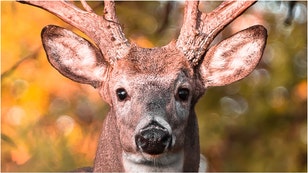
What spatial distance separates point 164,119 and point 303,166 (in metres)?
6.64

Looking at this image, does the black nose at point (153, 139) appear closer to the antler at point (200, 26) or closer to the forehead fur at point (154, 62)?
the forehead fur at point (154, 62)

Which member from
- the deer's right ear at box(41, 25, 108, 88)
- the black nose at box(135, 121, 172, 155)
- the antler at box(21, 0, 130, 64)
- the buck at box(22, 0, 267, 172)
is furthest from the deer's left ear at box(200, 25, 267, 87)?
the black nose at box(135, 121, 172, 155)

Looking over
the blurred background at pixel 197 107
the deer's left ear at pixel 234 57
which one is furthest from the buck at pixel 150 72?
the blurred background at pixel 197 107

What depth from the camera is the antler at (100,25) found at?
27.3ft

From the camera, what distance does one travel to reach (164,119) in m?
7.82

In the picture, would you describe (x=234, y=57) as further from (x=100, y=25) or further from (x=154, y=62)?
(x=100, y=25)

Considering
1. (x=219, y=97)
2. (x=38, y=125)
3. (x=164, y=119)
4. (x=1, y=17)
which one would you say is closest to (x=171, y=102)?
(x=164, y=119)

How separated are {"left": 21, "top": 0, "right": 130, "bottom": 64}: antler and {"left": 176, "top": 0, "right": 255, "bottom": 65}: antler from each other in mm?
385

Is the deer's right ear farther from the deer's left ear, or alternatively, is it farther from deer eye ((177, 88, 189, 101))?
the deer's left ear

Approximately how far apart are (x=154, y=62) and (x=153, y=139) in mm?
722

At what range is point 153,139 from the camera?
7.62 metres

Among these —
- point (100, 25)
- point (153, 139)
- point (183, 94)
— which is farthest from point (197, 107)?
point (153, 139)

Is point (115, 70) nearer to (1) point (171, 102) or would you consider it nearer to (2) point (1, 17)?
(1) point (171, 102)

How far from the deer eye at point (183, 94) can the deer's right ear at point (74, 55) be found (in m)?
0.58
